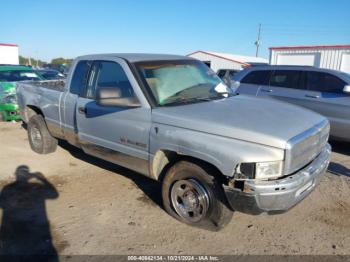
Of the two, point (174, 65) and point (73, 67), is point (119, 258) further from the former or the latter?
point (73, 67)

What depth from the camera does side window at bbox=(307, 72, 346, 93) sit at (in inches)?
260

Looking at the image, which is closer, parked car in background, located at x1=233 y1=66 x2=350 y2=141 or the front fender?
the front fender

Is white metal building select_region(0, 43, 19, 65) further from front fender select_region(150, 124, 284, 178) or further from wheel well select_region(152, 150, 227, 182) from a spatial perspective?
front fender select_region(150, 124, 284, 178)

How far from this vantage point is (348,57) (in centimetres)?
2234

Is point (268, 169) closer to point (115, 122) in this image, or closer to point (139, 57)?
point (115, 122)

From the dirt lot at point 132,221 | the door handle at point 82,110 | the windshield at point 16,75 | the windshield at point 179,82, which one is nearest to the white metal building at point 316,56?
the windshield at point 16,75

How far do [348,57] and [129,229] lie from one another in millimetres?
23384

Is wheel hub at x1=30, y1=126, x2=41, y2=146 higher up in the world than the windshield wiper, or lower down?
lower down

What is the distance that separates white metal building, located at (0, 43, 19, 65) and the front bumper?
32082 millimetres

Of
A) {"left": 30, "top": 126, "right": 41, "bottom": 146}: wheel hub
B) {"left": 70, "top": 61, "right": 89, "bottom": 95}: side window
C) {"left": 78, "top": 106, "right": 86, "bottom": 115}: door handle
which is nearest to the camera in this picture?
{"left": 78, "top": 106, "right": 86, "bottom": 115}: door handle

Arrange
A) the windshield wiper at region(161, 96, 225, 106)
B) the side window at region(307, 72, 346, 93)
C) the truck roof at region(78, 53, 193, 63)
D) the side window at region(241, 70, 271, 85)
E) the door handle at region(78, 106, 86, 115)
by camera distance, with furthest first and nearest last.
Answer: the side window at region(241, 70, 271, 85) → the side window at region(307, 72, 346, 93) → the door handle at region(78, 106, 86, 115) → the truck roof at region(78, 53, 193, 63) → the windshield wiper at region(161, 96, 225, 106)

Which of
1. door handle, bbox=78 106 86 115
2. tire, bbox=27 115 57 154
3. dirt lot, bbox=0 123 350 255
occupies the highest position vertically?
door handle, bbox=78 106 86 115

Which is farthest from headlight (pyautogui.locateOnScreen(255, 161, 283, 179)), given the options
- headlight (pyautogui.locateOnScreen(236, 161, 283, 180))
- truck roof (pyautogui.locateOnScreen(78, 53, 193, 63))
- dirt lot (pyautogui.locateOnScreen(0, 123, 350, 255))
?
truck roof (pyautogui.locateOnScreen(78, 53, 193, 63))

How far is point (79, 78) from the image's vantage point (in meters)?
4.84
